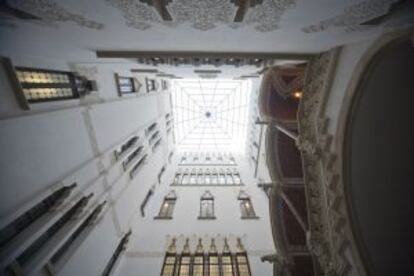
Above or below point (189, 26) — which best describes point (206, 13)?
above

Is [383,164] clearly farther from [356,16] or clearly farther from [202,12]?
[202,12]

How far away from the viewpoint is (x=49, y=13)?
4480 mm

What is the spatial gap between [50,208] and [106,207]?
152 inches

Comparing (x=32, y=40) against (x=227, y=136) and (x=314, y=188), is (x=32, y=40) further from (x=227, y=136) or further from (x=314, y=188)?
(x=227, y=136)

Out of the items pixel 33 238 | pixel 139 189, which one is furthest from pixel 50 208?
pixel 139 189

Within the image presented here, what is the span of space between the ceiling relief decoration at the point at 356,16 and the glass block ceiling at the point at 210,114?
2595cm

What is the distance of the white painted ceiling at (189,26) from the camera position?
14.2 feet

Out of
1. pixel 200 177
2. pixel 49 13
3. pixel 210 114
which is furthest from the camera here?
pixel 210 114

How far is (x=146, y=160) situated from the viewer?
64.3ft

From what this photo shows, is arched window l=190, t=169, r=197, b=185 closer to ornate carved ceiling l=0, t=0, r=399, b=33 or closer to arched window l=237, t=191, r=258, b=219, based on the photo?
arched window l=237, t=191, r=258, b=219

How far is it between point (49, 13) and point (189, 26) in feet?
9.89

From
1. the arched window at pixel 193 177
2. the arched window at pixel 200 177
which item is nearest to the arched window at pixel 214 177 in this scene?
the arched window at pixel 200 177

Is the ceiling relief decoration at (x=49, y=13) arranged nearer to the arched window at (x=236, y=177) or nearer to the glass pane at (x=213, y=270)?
the glass pane at (x=213, y=270)

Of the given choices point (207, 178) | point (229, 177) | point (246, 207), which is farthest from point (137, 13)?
point (229, 177)
